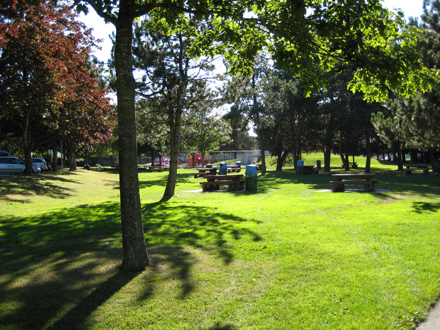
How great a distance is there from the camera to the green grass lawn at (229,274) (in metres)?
3.63

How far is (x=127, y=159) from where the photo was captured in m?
4.89

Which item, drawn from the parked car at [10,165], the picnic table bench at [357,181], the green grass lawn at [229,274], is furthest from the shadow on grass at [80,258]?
the parked car at [10,165]

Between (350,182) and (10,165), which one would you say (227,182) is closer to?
(350,182)

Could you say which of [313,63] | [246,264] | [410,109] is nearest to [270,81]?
[410,109]

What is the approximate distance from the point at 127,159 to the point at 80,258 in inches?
75.1

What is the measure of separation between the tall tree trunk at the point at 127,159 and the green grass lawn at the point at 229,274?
0.34 meters

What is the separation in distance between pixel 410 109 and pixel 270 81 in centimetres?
1929

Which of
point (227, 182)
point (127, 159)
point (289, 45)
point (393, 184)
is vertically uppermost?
point (289, 45)

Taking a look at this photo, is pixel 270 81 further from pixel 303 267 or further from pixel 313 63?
pixel 303 267

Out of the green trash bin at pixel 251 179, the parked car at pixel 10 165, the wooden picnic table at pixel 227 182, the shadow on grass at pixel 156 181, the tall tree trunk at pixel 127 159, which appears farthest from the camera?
the parked car at pixel 10 165

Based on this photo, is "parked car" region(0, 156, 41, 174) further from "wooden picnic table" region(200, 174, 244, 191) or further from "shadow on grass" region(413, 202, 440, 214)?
"shadow on grass" region(413, 202, 440, 214)

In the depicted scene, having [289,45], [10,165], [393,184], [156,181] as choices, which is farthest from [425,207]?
[10,165]

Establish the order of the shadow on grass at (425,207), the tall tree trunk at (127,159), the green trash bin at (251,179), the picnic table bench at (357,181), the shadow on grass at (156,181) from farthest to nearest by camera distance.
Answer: the shadow on grass at (156,181)
the green trash bin at (251,179)
the picnic table bench at (357,181)
the shadow on grass at (425,207)
the tall tree trunk at (127,159)

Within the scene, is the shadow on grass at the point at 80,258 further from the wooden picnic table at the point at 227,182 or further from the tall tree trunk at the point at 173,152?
the wooden picnic table at the point at 227,182
